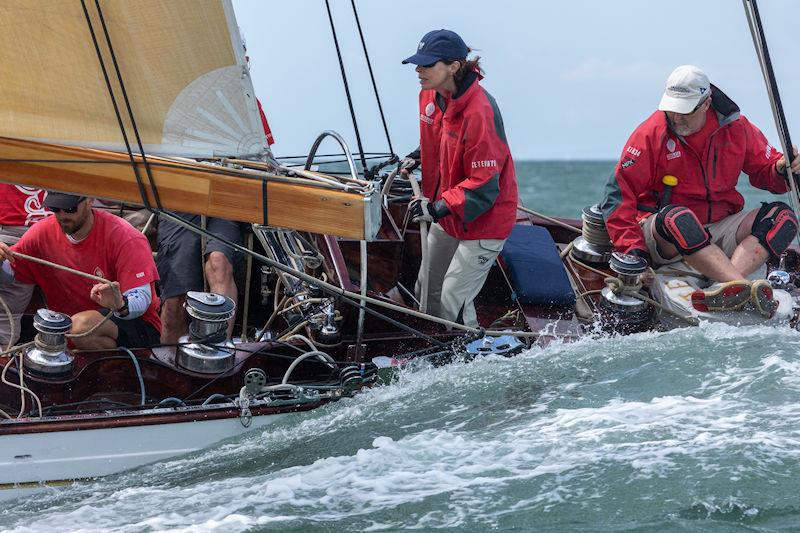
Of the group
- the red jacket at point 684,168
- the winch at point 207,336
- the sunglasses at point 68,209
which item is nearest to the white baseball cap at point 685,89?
the red jacket at point 684,168

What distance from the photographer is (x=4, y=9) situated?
15.8 feet

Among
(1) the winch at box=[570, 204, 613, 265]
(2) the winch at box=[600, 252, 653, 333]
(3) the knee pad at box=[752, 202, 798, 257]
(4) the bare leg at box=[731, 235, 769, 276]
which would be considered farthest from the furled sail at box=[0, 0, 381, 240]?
(3) the knee pad at box=[752, 202, 798, 257]

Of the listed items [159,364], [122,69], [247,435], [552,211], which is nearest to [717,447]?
[247,435]

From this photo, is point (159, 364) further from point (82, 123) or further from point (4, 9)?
point (4, 9)

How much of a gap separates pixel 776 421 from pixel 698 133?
1889mm

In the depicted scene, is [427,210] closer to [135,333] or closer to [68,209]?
[135,333]

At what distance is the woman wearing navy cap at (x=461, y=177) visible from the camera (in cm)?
562

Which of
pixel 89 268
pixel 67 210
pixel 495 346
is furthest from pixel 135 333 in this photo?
pixel 495 346

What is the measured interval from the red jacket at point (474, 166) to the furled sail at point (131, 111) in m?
0.72

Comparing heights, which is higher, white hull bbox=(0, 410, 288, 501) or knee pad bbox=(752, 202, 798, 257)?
knee pad bbox=(752, 202, 798, 257)

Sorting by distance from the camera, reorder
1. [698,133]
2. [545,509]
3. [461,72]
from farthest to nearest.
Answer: [698,133], [461,72], [545,509]

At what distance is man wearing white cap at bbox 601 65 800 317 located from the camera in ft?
20.2

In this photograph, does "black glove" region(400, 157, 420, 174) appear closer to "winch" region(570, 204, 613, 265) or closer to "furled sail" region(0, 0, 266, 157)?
"winch" region(570, 204, 613, 265)

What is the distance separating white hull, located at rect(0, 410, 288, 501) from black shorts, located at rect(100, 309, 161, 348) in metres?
0.59
